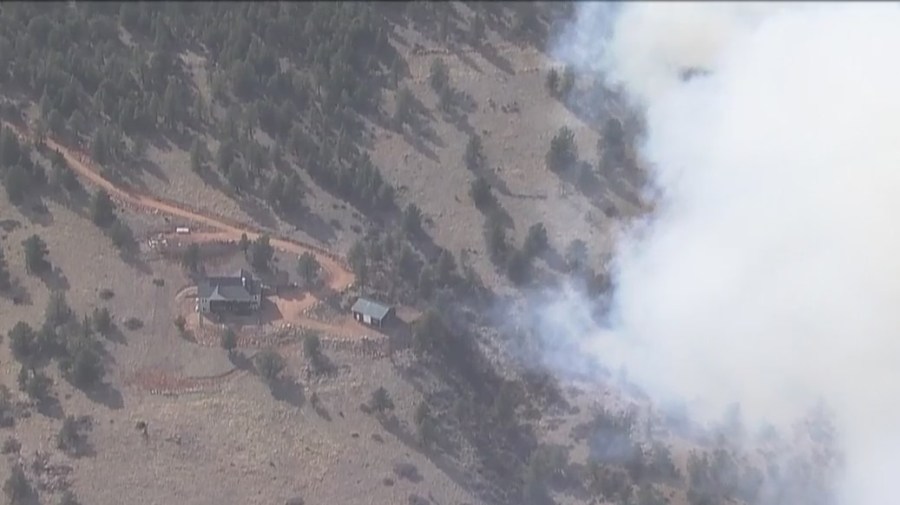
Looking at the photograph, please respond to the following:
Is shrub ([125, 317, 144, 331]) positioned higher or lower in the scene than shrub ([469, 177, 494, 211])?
lower

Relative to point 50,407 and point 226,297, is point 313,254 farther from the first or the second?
point 50,407

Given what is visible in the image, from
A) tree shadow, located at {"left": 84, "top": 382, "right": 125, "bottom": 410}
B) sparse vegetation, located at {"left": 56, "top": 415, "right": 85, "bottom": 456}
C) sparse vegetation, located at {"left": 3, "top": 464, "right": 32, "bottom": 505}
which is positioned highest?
tree shadow, located at {"left": 84, "top": 382, "right": 125, "bottom": 410}

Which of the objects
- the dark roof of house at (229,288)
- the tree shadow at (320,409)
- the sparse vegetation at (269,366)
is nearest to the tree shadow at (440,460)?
the tree shadow at (320,409)

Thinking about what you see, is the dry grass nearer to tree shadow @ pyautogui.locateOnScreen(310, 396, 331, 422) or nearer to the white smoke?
tree shadow @ pyautogui.locateOnScreen(310, 396, 331, 422)

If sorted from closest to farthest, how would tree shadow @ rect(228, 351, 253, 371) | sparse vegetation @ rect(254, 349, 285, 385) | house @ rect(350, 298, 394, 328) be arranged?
1. sparse vegetation @ rect(254, 349, 285, 385)
2. tree shadow @ rect(228, 351, 253, 371)
3. house @ rect(350, 298, 394, 328)

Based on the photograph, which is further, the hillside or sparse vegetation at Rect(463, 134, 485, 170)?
sparse vegetation at Rect(463, 134, 485, 170)

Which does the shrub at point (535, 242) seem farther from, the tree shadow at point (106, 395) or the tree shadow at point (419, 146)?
the tree shadow at point (106, 395)

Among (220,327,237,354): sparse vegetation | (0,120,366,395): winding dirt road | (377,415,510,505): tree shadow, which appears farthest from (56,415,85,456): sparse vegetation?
(377,415,510,505): tree shadow

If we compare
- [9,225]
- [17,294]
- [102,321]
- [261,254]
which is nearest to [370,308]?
[261,254]
